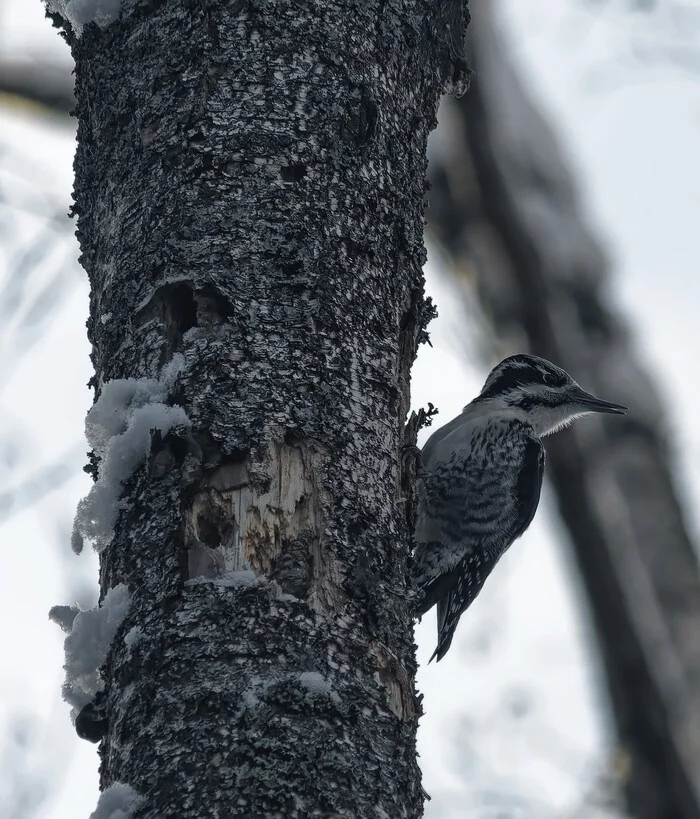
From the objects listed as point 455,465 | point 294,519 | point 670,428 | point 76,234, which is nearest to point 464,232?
point 670,428

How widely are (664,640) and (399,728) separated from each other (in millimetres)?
3270

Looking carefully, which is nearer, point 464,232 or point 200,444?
point 200,444

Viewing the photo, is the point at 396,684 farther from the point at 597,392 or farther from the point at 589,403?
the point at 597,392

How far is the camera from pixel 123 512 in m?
2.07

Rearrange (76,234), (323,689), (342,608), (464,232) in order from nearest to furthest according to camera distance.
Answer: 1. (323,689)
2. (342,608)
3. (76,234)
4. (464,232)

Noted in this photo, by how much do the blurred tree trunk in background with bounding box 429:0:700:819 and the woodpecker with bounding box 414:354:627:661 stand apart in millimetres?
588

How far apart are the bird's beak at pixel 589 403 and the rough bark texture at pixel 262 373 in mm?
2289

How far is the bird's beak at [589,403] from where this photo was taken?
15.9 feet

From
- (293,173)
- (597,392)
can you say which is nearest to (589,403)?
(597,392)

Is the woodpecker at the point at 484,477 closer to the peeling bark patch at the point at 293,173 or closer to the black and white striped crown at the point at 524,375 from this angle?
the black and white striped crown at the point at 524,375

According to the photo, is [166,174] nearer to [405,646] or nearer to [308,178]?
[308,178]

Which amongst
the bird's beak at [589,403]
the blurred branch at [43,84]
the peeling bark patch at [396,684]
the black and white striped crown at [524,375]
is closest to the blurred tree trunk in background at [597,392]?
the bird's beak at [589,403]

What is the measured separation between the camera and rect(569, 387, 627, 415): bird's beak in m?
4.84

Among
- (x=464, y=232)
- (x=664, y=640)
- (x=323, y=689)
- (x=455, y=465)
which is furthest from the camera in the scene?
(x=464, y=232)
